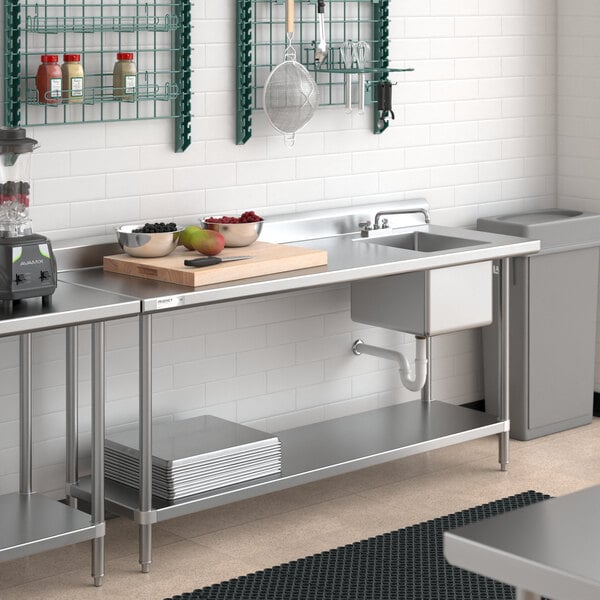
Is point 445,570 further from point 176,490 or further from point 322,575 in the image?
point 176,490

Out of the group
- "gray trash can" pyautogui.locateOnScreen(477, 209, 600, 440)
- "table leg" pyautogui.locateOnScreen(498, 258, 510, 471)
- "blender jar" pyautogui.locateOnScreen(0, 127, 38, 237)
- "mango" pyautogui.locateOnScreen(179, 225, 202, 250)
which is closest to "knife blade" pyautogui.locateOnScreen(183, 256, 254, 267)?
"mango" pyautogui.locateOnScreen(179, 225, 202, 250)

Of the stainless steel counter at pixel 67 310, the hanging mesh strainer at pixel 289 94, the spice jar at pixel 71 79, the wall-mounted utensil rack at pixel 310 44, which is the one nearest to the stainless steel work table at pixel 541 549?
the stainless steel counter at pixel 67 310

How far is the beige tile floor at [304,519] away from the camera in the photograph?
3.81 meters

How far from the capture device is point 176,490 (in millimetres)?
3957

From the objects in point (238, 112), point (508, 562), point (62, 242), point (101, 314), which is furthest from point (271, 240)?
point (508, 562)

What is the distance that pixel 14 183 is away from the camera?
3664 mm

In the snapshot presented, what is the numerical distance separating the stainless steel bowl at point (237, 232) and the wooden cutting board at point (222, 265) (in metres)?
0.02

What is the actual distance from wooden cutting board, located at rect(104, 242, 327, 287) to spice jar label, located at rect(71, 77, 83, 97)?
54cm

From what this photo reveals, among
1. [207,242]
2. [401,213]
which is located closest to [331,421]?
[401,213]

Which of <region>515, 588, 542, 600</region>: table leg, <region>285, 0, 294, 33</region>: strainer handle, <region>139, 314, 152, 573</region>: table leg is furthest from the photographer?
<region>285, 0, 294, 33</region>: strainer handle

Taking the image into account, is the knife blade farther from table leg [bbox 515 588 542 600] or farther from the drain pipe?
table leg [bbox 515 588 542 600]

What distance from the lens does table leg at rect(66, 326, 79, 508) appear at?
13.0ft

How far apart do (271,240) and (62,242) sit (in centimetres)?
82

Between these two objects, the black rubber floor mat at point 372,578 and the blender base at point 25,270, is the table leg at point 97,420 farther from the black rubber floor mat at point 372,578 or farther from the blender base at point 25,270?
the black rubber floor mat at point 372,578
